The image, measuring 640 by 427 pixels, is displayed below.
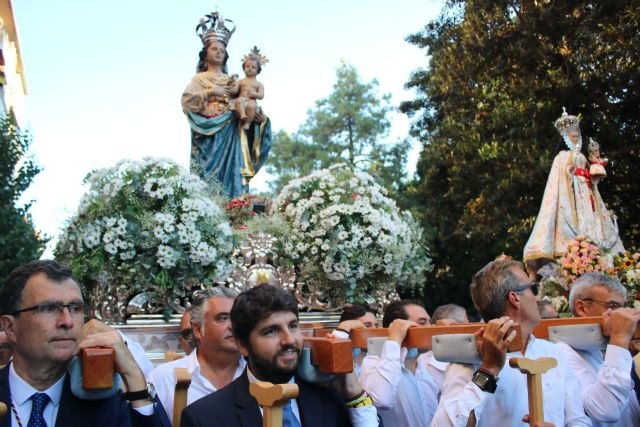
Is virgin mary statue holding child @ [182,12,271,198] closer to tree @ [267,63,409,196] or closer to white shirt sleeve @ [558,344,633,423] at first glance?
white shirt sleeve @ [558,344,633,423]

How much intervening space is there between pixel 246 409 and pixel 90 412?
551 millimetres

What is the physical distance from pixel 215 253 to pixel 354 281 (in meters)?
1.45

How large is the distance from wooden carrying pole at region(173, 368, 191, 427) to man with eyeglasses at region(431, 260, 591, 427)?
41.2 inches

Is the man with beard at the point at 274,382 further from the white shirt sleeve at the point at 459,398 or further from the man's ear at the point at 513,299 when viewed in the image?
the man's ear at the point at 513,299

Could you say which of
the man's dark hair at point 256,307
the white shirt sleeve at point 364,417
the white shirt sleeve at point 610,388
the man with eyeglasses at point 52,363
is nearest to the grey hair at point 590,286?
the white shirt sleeve at point 610,388

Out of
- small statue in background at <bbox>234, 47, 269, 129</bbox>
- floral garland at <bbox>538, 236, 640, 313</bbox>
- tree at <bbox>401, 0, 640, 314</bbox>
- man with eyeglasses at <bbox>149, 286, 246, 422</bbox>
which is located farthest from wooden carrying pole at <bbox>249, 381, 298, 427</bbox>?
tree at <bbox>401, 0, 640, 314</bbox>

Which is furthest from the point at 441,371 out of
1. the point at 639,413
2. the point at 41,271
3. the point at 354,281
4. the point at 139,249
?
the point at 41,271

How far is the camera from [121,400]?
9.27ft

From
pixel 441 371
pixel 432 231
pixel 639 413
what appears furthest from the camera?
pixel 432 231

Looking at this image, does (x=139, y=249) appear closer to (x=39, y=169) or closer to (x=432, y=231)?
(x=39, y=169)

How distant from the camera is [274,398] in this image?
101 inches

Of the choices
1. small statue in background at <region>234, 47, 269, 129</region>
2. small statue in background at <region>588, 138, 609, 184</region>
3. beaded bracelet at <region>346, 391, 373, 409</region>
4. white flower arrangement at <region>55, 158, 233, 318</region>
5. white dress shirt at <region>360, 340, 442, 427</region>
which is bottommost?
white dress shirt at <region>360, 340, 442, 427</region>

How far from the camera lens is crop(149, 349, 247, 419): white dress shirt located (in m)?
4.13

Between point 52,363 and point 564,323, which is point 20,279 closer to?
point 52,363
